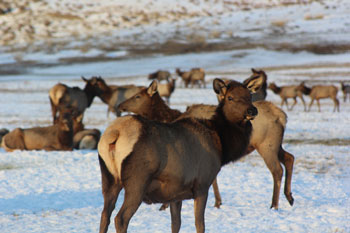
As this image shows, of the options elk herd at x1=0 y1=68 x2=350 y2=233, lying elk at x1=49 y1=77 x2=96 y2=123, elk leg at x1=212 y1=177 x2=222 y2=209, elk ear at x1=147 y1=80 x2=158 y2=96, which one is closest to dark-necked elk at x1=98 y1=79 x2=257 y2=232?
elk herd at x1=0 y1=68 x2=350 y2=233

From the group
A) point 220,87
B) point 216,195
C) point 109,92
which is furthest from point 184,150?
point 109,92

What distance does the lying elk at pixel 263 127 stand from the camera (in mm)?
8656

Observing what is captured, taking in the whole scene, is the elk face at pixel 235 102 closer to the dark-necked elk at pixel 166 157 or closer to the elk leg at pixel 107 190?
the dark-necked elk at pixel 166 157

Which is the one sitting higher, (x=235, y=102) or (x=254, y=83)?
(x=254, y=83)

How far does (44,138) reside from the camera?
14.8 metres

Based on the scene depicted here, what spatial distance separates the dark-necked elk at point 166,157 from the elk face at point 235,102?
1 cm

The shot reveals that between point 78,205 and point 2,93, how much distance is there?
2812 cm

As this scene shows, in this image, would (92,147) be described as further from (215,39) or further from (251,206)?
Answer: (215,39)

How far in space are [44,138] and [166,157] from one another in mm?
9886

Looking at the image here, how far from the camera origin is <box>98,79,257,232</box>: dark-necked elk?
544 cm

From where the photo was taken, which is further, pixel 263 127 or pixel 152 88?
pixel 152 88

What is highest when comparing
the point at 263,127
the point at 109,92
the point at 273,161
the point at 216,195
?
the point at 263,127

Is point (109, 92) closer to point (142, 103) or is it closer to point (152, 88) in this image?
point (142, 103)

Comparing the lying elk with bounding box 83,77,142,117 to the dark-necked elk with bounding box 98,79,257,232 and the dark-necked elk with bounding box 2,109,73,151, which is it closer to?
the dark-necked elk with bounding box 2,109,73,151
